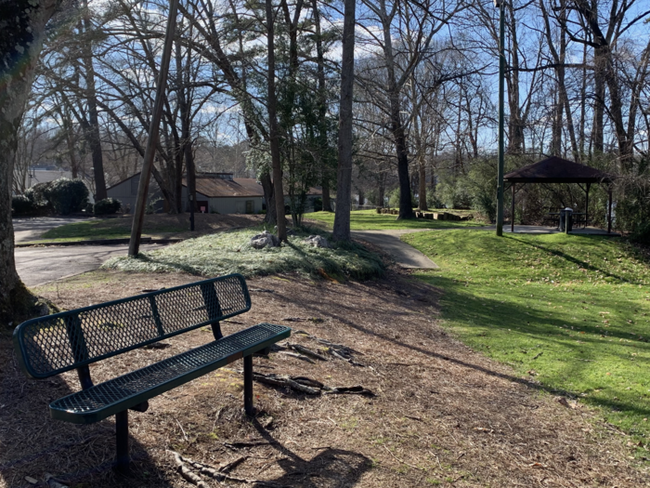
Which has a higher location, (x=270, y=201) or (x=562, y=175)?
(x=562, y=175)

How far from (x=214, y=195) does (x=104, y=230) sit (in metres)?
19.0

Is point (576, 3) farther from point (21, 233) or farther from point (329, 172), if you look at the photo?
point (21, 233)

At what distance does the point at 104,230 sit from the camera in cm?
2316

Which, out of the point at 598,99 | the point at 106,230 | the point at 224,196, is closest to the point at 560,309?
the point at 598,99

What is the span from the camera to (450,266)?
56.7 ft

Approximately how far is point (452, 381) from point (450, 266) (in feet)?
39.3

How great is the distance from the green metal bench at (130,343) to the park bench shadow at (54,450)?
15 centimetres

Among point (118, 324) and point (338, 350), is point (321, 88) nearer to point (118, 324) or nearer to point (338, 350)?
point (338, 350)

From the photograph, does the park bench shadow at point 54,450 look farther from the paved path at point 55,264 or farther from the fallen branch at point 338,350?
the paved path at point 55,264

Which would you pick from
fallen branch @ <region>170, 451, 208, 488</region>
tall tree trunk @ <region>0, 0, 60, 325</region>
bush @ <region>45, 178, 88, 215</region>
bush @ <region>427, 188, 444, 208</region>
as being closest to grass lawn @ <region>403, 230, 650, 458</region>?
fallen branch @ <region>170, 451, 208, 488</region>

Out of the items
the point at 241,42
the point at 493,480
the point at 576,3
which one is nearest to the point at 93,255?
the point at 241,42

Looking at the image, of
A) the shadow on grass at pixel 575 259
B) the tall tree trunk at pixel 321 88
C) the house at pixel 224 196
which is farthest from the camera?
the house at pixel 224 196

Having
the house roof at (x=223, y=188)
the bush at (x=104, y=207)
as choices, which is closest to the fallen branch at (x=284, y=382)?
the bush at (x=104, y=207)

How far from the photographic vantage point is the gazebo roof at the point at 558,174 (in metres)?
→ 20.1
